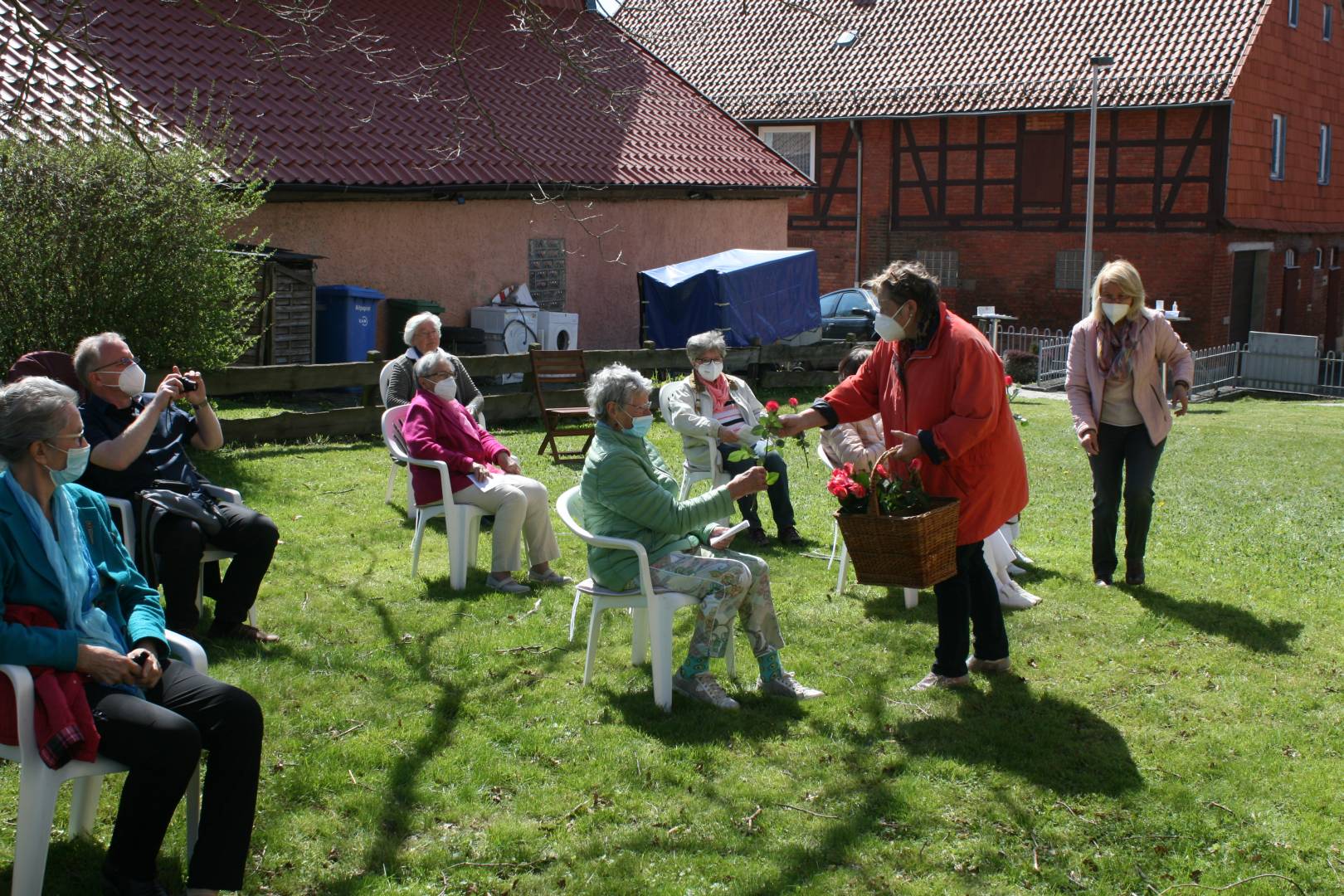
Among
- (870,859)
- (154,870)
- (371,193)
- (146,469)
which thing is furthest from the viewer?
(371,193)

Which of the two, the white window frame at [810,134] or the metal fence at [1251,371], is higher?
the white window frame at [810,134]

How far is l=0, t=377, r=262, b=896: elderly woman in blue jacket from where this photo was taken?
364 centimetres

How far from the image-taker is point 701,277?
19.7m

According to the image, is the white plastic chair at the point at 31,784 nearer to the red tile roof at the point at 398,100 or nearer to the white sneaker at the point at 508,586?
the white sneaker at the point at 508,586

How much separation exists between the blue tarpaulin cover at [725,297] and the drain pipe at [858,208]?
12255 mm

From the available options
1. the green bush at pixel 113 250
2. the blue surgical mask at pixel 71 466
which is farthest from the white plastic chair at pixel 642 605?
the green bush at pixel 113 250

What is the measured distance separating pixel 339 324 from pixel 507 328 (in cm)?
300

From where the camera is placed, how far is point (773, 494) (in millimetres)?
8383

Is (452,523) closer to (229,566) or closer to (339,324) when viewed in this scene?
(229,566)

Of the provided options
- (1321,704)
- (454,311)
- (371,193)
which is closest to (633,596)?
(1321,704)

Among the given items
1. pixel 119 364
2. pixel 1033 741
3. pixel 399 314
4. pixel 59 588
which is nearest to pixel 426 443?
pixel 119 364

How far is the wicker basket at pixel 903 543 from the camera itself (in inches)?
197

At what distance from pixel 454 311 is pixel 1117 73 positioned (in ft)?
58.6

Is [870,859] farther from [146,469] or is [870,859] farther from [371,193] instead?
[371,193]
